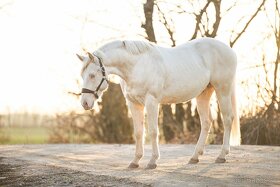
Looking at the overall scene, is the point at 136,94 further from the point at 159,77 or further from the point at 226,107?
the point at 226,107

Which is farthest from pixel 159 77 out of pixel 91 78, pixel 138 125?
pixel 91 78

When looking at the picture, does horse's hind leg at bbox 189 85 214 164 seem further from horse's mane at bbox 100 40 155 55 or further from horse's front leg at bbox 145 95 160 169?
horse's mane at bbox 100 40 155 55

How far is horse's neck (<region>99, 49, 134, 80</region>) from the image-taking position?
862 centimetres

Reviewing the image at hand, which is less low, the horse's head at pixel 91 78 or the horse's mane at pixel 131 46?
the horse's mane at pixel 131 46

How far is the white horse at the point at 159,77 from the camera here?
8.52 meters

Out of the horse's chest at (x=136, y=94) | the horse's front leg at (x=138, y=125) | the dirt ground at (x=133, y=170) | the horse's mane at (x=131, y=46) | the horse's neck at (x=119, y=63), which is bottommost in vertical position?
the dirt ground at (x=133, y=170)

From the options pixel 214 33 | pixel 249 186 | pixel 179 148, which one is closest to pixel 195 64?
pixel 249 186

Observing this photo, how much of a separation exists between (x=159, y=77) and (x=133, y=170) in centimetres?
133

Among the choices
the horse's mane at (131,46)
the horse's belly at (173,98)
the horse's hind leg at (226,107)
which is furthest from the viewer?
the horse's hind leg at (226,107)

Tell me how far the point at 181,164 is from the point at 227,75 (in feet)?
5.06

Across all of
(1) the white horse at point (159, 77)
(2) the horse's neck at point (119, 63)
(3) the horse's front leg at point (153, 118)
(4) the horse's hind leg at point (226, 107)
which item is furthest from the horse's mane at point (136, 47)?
(4) the horse's hind leg at point (226, 107)

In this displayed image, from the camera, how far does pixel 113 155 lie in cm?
1187

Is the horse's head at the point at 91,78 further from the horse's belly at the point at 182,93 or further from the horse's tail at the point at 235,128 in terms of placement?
the horse's tail at the point at 235,128

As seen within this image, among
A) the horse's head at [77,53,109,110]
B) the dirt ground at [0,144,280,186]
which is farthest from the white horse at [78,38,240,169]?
the dirt ground at [0,144,280,186]
